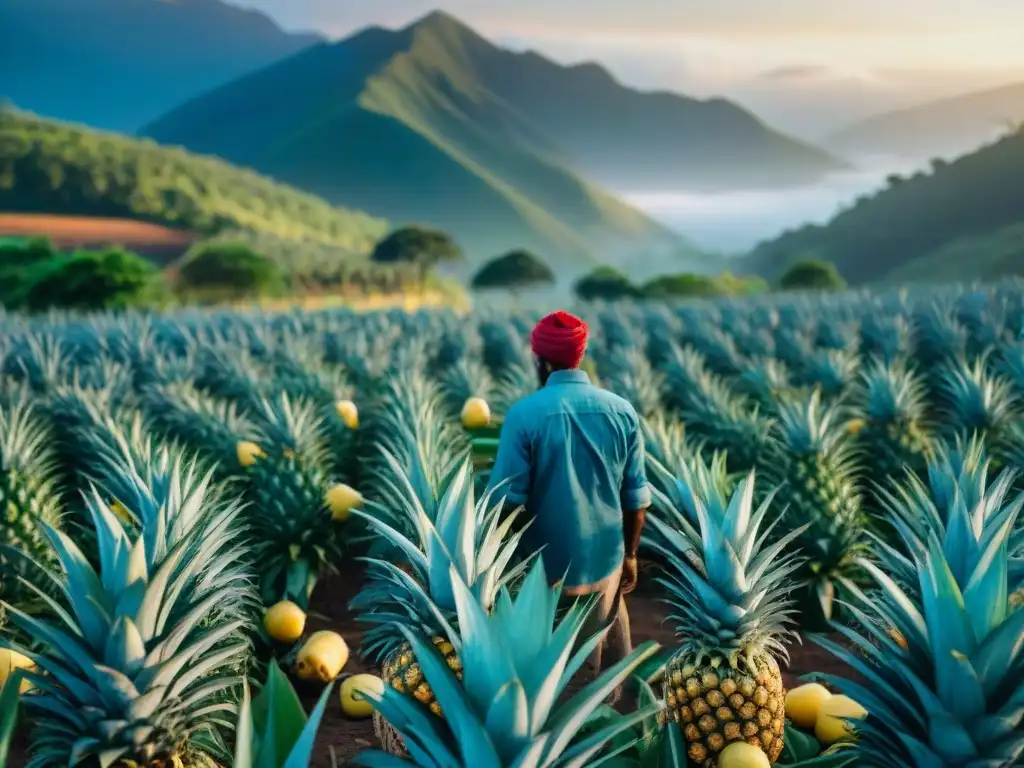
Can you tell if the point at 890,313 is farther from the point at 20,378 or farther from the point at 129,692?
the point at 129,692

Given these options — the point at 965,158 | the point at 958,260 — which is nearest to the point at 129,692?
the point at 958,260

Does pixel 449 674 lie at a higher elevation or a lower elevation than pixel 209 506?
lower

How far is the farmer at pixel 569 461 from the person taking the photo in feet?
10.3

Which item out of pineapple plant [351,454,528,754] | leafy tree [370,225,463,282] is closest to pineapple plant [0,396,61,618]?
pineapple plant [351,454,528,754]

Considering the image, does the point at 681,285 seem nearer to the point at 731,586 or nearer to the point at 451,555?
the point at 731,586

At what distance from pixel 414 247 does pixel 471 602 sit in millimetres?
59659

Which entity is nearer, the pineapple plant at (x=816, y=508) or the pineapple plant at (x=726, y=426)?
the pineapple plant at (x=816, y=508)

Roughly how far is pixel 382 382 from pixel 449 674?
6719 millimetres

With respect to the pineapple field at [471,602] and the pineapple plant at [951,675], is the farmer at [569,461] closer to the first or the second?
the pineapple field at [471,602]

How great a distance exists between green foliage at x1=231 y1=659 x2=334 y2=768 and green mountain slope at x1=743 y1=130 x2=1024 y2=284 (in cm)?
7368

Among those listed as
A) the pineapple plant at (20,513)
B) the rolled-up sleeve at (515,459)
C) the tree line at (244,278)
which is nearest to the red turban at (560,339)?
the rolled-up sleeve at (515,459)

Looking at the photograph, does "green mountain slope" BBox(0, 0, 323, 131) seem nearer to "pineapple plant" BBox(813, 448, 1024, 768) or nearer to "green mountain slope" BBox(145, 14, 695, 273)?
"green mountain slope" BBox(145, 14, 695, 273)

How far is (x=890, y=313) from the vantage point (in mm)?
16172

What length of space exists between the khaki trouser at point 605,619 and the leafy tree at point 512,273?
56.6m
